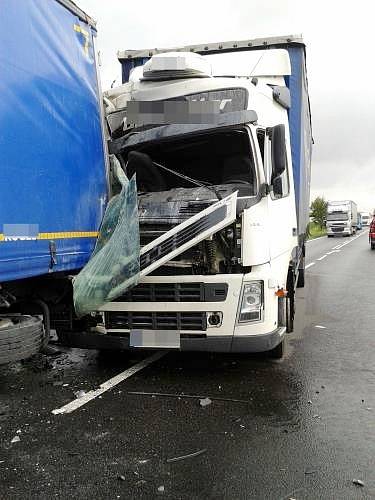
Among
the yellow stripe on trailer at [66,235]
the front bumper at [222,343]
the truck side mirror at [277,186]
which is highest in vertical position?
the truck side mirror at [277,186]

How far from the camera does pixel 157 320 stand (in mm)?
4781

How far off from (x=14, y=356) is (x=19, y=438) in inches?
26.1

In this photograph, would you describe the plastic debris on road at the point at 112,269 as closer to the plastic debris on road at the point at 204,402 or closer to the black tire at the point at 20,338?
the black tire at the point at 20,338

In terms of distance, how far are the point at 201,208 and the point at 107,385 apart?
6.57ft

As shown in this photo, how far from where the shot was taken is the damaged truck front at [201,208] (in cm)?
462

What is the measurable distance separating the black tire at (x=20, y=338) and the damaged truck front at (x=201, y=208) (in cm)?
100

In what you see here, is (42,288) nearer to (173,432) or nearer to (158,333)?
(158,333)

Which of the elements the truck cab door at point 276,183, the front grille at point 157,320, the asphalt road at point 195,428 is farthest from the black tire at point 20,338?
the truck cab door at point 276,183

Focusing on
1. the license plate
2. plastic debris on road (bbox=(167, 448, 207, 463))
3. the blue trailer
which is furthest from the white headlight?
the blue trailer

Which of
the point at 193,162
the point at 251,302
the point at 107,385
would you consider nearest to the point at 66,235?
the point at 107,385

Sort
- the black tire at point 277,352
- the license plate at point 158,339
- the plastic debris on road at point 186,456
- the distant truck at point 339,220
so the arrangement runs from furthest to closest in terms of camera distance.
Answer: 1. the distant truck at point 339,220
2. the black tire at point 277,352
3. the license plate at point 158,339
4. the plastic debris on road at point 186,456

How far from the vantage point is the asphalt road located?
3.13 meters

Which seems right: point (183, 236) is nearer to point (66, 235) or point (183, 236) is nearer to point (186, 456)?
point (66, 235)

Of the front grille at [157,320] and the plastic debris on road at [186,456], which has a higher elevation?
the front grille at [157,320]
